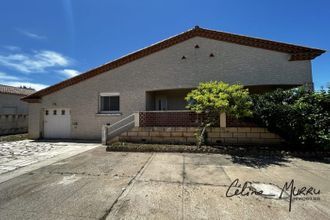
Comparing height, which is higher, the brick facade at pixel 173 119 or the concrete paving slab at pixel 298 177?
the brick facade at pixel 173 119

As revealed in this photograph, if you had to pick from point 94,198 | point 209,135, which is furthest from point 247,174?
point 94,198

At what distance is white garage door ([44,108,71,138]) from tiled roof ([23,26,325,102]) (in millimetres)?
1571

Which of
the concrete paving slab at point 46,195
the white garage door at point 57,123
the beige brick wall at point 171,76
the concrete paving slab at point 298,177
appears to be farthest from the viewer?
the white garage door at point 57,123

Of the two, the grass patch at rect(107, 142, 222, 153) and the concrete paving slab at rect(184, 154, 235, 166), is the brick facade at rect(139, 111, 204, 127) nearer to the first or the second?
the grass patch at rect(107, 142, 222, 153)

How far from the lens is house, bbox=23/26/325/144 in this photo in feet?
34.5

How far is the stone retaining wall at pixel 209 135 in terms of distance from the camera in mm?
8992

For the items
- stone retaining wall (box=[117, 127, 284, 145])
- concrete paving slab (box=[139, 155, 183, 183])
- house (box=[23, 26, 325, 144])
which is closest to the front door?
house (box=[23, 26, 325, 144])

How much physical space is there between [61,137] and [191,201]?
1277 centimetres

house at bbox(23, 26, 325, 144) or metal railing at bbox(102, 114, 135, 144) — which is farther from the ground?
house at bbox(23, 26, 325, 144)

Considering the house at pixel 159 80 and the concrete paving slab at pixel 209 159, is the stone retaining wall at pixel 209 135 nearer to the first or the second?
the house at pixel 159 80

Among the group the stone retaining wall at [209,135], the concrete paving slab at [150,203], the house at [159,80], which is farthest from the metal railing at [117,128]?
the concrete paving slab at [150,203]

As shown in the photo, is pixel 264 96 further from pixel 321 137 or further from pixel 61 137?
pixel 61 137

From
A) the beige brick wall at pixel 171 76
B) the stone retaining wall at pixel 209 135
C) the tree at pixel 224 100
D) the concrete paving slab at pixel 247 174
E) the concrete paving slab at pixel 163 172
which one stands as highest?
the beige brick wall at pixel 171 76

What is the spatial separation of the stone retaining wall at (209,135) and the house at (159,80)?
0.59ft
